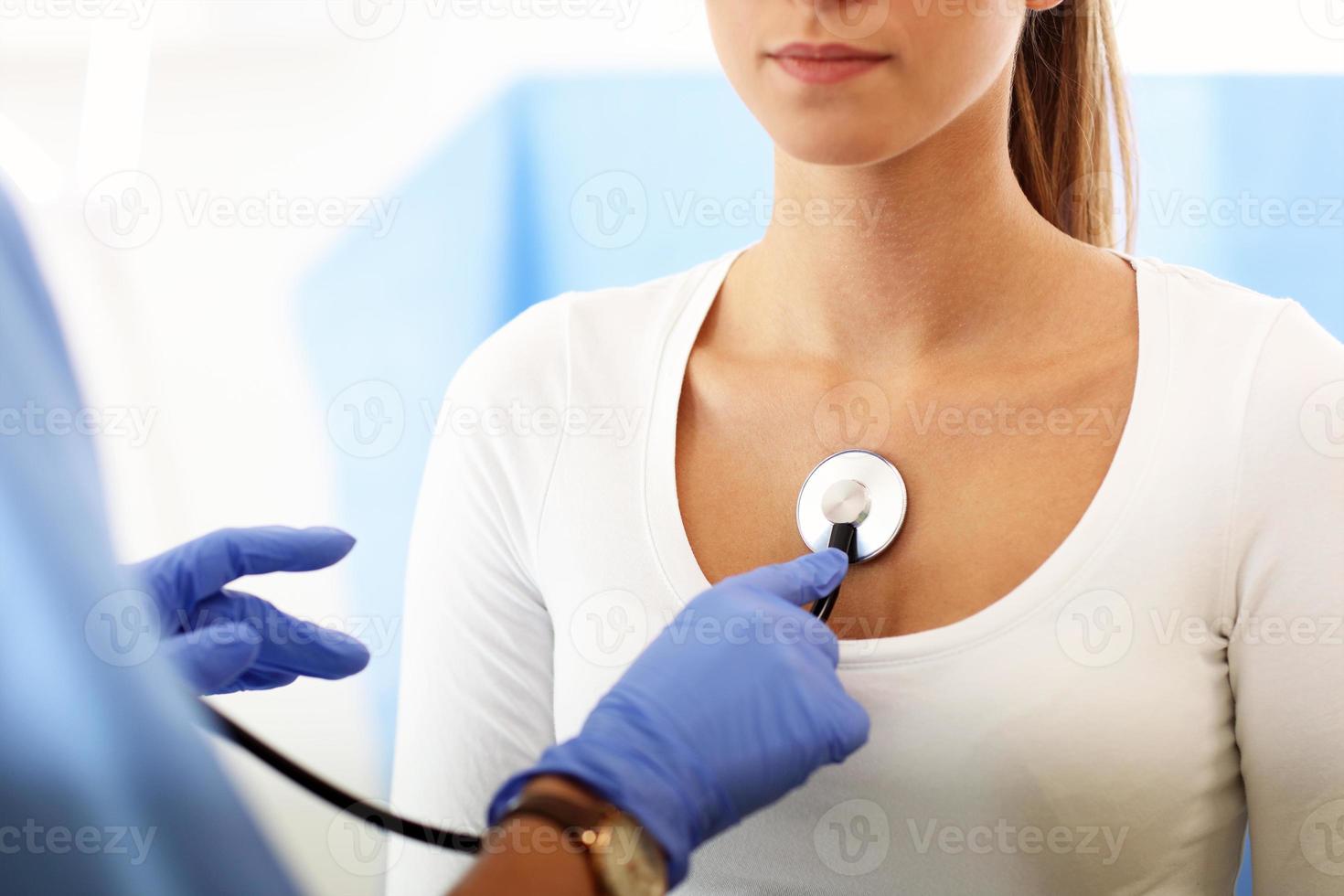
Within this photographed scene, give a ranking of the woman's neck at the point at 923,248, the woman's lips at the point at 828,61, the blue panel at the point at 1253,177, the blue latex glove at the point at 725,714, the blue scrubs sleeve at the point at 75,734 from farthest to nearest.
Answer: the blue panel at the point at 1253,177, the woman's neck at the point at 923,248, the woman's lips at the point at 828,61, the blue latex glove at the point at 725,714, the blue scrubs sleeve at the point at 75,734

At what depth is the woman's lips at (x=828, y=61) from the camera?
0.77 m

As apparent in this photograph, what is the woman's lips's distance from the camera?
0.77 meters

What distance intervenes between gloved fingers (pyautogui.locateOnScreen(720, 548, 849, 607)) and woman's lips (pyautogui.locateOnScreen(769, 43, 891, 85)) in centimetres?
31

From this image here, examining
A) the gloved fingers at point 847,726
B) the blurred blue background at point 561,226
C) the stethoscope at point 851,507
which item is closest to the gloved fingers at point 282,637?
the stethoscope at point 851,507

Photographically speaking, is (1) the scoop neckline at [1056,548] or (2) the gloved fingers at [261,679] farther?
(2) the gloved fingers at [261,679]

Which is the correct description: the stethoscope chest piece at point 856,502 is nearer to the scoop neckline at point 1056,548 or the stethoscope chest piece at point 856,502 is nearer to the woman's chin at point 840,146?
the scoop neckline at point 1056,548

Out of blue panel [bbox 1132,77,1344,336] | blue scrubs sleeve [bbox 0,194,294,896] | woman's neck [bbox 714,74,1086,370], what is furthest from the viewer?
blue panel [bbox 1132,77,1344,336]

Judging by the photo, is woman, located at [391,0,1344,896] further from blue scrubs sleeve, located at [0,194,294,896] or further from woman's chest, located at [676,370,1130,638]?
blue scrubs sleeve, located at [0,194,294,896]

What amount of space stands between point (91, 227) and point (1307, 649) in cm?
153

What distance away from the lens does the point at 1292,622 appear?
0.73m

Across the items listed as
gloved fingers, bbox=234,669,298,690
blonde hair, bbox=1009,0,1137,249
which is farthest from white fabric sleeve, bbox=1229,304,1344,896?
gloved fingers, bbox=234,669,298,690

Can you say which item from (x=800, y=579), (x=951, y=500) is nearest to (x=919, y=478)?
(x=951, y=500)

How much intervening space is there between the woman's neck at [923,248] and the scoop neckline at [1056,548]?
3.3 inches

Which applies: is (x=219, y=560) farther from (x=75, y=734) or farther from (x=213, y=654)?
(x=75, y=734)
